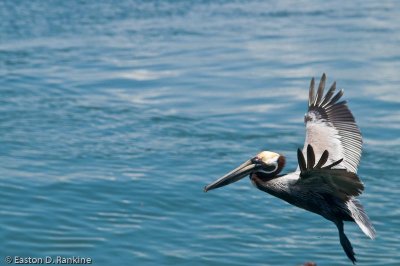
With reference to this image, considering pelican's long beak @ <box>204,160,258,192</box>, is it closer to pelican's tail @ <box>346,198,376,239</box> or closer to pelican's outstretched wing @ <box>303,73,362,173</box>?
pelican's outstretched wing @ <box>303,73,362,173</box>

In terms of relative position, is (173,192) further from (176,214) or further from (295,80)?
(295,80)

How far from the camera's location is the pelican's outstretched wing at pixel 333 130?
9398 mm

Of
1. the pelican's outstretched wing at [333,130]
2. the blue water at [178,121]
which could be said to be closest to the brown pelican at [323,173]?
the pelican's outstretched wing at [333,130]

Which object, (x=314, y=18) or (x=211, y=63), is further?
(x=314, y=18)

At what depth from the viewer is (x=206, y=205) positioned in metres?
11.6

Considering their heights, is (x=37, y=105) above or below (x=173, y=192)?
above

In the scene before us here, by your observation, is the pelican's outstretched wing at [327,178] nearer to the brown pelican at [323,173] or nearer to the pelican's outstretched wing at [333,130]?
the brown pelican at [323,173]

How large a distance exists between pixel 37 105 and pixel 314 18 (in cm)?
779

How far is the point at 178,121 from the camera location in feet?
46.8

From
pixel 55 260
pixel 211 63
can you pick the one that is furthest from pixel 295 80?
pixel 55 260

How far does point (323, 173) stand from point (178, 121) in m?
6.50

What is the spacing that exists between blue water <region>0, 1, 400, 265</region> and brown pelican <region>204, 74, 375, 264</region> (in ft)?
5.04

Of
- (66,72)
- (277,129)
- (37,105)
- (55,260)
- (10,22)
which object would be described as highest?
(10,22)

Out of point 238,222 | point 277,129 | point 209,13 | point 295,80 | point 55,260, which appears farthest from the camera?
point 209,13
